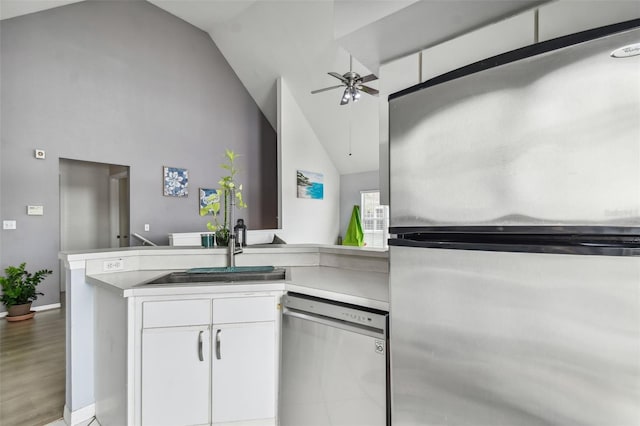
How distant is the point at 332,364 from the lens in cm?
146

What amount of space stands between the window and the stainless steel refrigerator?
21.5ft

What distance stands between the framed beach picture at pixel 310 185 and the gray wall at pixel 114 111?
1196 millimetres

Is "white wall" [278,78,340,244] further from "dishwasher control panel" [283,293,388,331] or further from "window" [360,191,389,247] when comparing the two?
"dishwasher control panel" [283,293,388,331]

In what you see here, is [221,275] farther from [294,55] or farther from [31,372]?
[294,55]

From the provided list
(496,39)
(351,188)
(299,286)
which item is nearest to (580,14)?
(496,39)

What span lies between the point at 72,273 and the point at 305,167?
5.13 metres

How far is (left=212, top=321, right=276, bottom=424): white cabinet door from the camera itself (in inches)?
64.0

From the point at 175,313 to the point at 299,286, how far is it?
2.04 feet

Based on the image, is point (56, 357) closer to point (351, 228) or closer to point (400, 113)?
point (400, 113)

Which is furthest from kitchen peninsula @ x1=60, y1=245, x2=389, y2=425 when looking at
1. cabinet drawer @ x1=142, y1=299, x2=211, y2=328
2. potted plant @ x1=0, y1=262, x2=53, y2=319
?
potted plant @ x1=0, y1=262, x2=53, y2=319

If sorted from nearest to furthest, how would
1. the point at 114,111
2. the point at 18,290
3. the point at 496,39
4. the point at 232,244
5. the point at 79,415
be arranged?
the point at 496,39, the point at 79,415, the point at 232,244, the point at 18,290, the point at 114,111

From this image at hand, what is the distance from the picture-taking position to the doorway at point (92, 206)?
5500mm

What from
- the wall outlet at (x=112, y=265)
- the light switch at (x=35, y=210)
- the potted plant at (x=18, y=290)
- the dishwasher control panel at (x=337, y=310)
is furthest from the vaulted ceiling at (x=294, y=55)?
the potted plant at (x=18, y=290)

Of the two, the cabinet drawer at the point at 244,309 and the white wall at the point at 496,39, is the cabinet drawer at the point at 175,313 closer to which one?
the cabinet drawer at the point at 244,309
